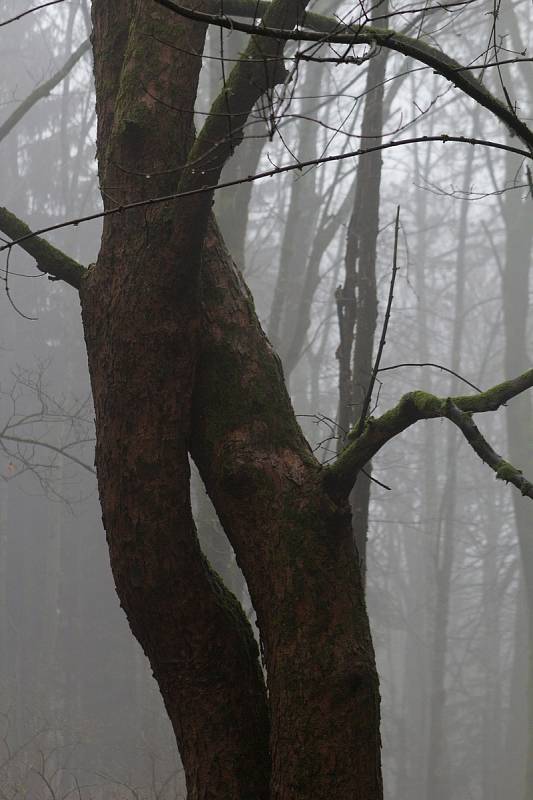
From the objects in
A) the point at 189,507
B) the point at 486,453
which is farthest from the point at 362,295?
the point at 486,453

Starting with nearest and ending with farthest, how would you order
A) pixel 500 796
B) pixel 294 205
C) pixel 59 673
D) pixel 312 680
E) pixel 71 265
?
pixel 312 680, pixel 71 265, pixel 294 205, pixel 500 796, pixel 59 673

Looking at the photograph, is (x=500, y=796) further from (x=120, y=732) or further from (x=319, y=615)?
(x=319, y=615)

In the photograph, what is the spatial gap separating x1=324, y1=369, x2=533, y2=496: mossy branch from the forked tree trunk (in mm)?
91

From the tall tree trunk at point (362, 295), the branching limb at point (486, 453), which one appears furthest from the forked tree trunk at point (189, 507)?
the tall tree trunk at point (362, 295)

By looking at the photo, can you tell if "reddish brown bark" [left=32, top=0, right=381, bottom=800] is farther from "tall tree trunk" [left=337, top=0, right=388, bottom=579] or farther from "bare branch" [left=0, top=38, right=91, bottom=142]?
"bare branch" [left=0, top=38, right=91, bottom=142]

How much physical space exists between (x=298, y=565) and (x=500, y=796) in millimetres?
19075

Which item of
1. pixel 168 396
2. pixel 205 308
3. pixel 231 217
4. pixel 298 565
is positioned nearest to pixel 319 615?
pixel 298 565

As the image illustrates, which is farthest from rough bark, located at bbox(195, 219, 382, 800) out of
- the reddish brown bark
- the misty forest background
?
the misty forest background

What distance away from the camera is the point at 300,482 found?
2465mm

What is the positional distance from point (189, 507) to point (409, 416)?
2.44 ft

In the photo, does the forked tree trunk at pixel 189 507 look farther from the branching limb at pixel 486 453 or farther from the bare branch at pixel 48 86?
the bare branch at pixel 48 86

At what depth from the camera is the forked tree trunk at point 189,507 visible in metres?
2.29

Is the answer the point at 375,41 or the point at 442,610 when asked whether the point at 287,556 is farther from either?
Result: the point at 442,610

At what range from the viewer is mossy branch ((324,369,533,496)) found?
213cm
